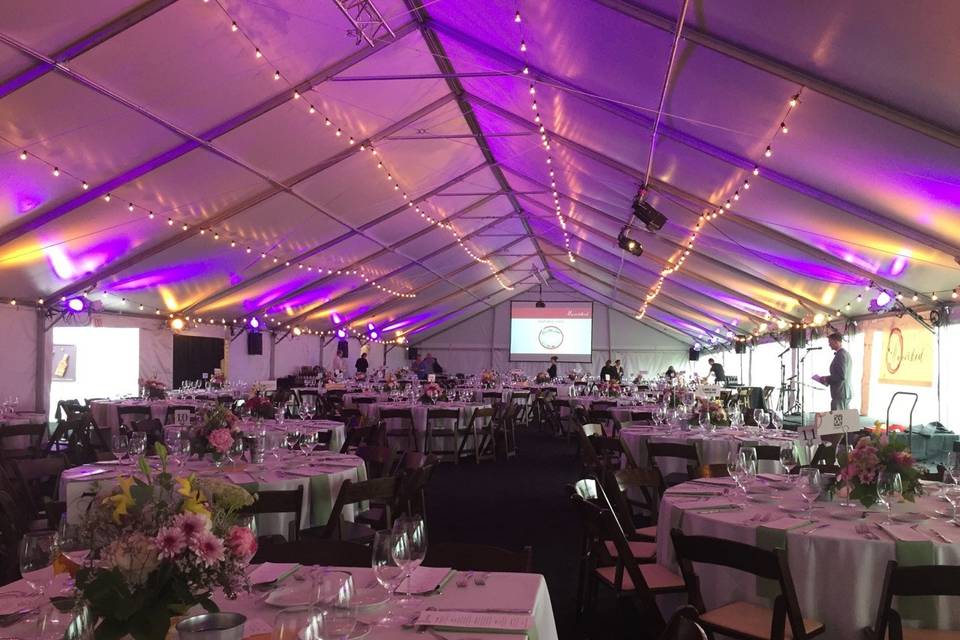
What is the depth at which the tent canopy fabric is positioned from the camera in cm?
648

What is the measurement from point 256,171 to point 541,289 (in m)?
19.5

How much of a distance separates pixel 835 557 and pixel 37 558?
292 centimetres

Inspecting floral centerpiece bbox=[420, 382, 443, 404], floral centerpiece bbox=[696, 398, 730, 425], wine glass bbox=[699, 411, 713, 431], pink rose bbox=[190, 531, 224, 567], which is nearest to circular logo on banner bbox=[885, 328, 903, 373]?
floral centerpiece bbox=[696, 398, 730, 425]

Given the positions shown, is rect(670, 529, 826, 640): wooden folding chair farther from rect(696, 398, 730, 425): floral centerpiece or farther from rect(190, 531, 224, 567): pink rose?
rect(696, 398, 730, 425): floral centerpiece

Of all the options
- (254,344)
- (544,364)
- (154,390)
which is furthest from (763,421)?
(544,364)

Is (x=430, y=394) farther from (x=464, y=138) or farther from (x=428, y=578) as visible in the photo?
(x=428, y=578)

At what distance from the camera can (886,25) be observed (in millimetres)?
5246

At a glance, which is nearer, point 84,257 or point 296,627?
point 296,627

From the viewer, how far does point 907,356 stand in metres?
12.0

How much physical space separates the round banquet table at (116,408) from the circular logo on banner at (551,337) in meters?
18.3

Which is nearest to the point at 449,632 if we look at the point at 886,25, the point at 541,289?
the point at 886,25

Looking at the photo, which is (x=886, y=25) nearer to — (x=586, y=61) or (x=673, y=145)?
(x=586, y=61)

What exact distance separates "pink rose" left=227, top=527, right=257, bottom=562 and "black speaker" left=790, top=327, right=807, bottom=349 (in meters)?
15.3

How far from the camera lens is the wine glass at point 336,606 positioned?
5.91ft
